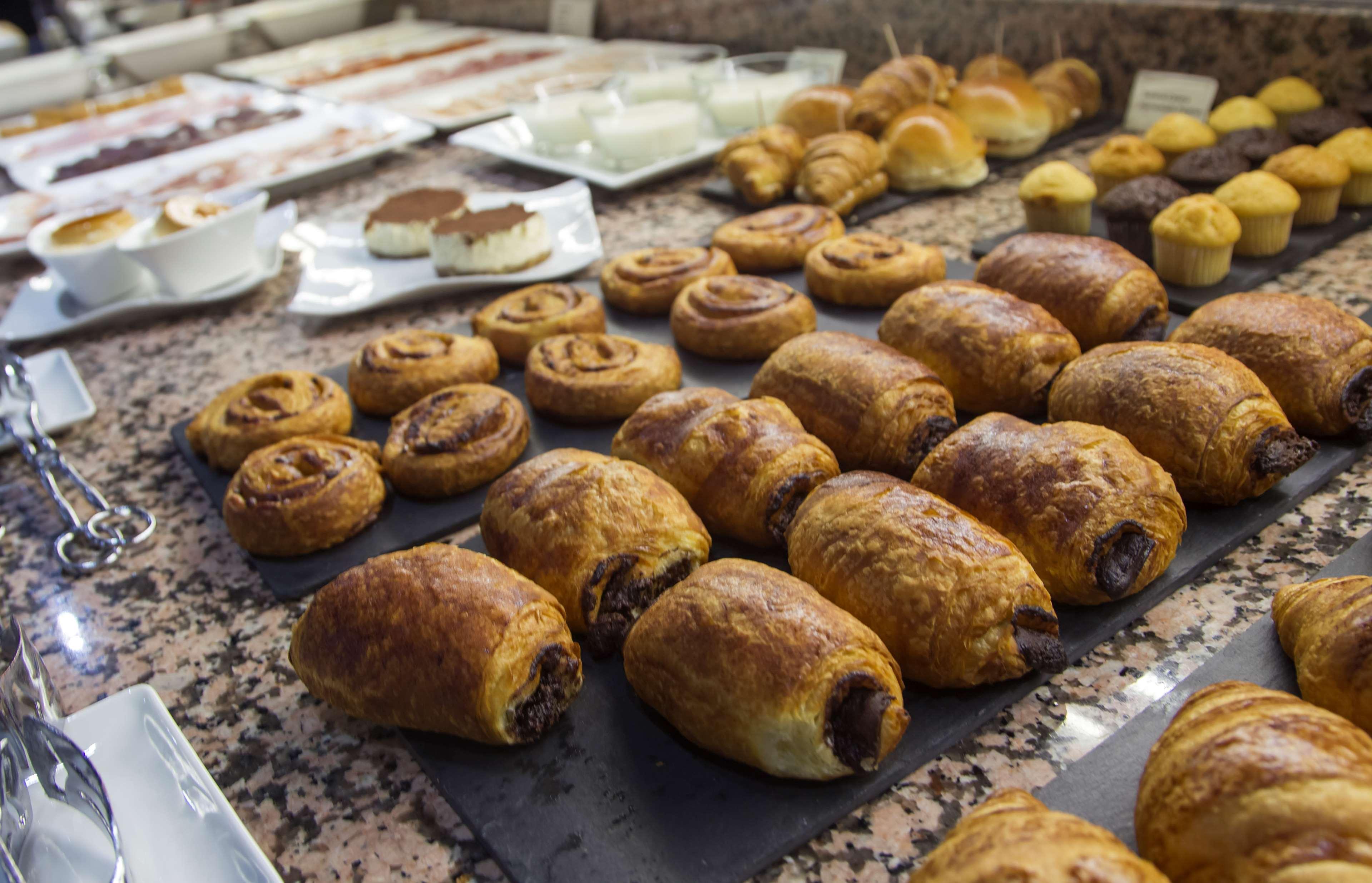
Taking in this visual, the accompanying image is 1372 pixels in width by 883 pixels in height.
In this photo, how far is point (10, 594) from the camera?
5.64 feet

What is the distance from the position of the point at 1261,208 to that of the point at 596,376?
1550 millimetres

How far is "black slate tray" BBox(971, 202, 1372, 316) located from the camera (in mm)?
2102

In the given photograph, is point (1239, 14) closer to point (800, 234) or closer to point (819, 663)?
point (800, 234)

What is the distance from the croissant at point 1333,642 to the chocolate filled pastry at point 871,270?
121cm

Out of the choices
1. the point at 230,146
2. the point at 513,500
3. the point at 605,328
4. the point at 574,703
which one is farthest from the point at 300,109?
the point at 574,703

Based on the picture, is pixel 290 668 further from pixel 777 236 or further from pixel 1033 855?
pixel 777 236

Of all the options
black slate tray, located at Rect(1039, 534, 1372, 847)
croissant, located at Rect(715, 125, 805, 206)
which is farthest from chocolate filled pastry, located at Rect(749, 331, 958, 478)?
croissant, located at Rect(715, 125, 805, 206)

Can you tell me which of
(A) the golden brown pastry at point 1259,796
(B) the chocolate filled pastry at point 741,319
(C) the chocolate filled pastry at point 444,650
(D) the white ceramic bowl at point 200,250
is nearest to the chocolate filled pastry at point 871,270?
(B) the chocolate filled pastry at point 741,319

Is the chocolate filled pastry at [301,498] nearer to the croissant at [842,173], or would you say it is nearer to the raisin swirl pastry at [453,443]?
the raisin swirl pastry at [453,443]

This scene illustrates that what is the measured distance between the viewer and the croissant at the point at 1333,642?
1017mm

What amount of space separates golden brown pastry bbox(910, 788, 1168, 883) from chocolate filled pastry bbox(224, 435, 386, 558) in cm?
118

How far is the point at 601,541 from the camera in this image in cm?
138

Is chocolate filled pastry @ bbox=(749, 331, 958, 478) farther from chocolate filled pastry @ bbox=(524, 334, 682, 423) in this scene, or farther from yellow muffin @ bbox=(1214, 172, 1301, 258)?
yellow muffin @ bbox=(1214, 172, 1301, 258)

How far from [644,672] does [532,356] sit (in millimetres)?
1034
